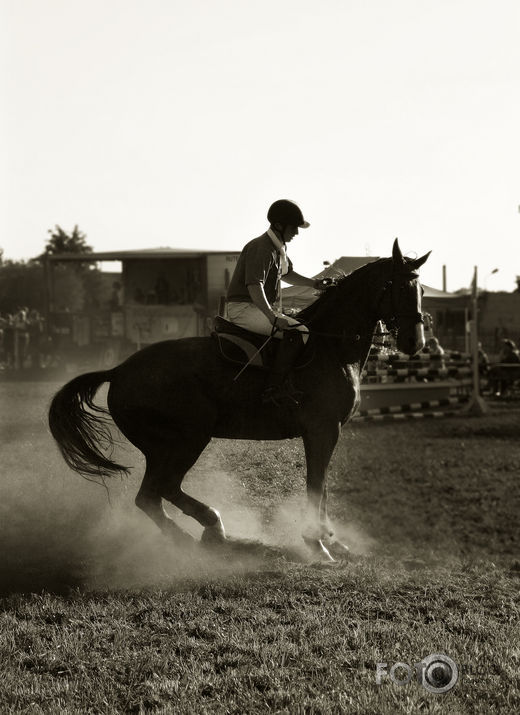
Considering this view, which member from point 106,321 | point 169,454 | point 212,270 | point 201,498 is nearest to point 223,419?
point 169,454

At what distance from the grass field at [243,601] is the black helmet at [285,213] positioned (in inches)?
108

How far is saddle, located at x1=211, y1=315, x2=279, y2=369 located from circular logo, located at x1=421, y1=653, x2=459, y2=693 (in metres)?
3.22

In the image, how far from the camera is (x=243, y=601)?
6.35 metres

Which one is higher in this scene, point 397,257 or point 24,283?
point 397,257

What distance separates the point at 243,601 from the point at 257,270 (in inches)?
105

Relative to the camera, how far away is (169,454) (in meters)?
7.70

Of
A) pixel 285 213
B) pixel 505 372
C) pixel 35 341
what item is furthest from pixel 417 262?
pixel 35 341

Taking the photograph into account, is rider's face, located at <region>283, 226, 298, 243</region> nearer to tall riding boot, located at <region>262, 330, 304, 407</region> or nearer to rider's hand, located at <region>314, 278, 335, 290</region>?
rider's hand, located at <region>314, 278, 335, 290</region>

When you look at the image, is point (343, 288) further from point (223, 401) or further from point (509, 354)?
point (509, 354)

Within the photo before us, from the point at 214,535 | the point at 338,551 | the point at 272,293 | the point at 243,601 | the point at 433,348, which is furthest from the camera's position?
the point at 433,348

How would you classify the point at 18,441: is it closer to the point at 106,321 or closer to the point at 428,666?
the point at 428,666

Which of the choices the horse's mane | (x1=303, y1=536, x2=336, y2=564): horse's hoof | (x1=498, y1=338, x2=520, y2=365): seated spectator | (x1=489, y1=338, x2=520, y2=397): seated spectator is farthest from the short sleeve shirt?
(x1=498, y1=338, x2=520, y2=365): seated spectator

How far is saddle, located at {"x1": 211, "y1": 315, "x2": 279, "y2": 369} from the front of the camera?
7828 mm

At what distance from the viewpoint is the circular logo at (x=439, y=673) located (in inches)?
187
